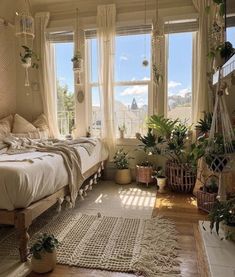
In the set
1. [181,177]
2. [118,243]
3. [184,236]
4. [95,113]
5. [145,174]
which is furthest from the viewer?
[95,113]

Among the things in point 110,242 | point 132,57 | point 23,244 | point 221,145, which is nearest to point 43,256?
point 23,244

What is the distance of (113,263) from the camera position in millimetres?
1888

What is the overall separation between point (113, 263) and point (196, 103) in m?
2.69

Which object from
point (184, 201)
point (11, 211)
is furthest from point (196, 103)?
point (11, 211)

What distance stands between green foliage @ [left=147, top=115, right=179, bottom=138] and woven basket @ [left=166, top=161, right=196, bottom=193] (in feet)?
1.55

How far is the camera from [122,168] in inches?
160

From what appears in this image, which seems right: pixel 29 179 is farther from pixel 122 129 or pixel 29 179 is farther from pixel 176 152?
pixel 122 129

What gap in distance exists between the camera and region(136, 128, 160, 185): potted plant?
3.76 meters

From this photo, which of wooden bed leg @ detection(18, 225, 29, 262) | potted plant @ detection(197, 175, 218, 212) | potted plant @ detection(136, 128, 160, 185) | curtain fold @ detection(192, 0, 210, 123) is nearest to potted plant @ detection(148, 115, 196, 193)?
potted plant @ detection(136, 128, 160, 185)

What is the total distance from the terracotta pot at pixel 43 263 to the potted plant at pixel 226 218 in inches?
46.5

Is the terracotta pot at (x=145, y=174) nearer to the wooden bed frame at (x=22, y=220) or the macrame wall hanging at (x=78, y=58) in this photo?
the macrame wall hanging at (x=78, y=58)

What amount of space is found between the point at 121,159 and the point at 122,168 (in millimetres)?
149

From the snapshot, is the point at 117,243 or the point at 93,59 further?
the point at 93,59

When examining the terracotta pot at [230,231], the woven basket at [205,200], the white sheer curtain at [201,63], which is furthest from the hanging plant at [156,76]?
the terracotta pot at [230,231]
